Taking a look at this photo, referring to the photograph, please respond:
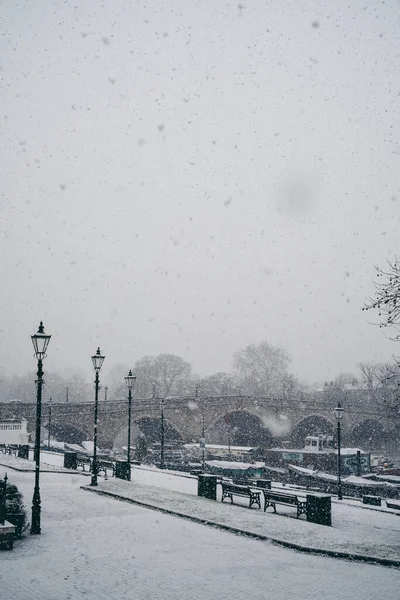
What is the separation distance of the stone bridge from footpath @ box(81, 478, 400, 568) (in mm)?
27191

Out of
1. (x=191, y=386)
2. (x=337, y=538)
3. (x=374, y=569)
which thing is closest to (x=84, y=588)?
(x=374, y=569)

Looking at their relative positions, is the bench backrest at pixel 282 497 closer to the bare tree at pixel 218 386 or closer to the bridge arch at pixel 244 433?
the bridge arch at pixel 244 433

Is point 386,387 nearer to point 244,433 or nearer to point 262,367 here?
point 244,433

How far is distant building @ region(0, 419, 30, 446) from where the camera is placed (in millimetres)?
43934

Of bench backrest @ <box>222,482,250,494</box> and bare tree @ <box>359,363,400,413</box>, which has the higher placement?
bare tree @ <box>359,363,400,413</box>

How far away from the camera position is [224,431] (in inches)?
3388

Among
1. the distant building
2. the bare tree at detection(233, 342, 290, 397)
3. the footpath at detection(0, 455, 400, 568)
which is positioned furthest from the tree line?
the footpath at detection(0, 455, 400, 568)

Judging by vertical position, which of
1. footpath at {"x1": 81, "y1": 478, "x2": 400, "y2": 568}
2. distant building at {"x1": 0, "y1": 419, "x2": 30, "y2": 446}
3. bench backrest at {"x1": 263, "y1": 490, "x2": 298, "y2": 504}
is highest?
bench backrest at {"x1": 263, "y1": 490, "x2": 298, "y2": 504}

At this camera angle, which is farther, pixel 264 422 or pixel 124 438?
pixel 124 438

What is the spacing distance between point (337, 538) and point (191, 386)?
98.4m

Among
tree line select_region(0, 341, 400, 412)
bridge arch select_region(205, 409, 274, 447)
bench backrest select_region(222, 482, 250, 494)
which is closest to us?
bench backrest select_region(222, 482, 250, 494)

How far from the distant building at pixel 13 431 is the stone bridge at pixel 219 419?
482cm

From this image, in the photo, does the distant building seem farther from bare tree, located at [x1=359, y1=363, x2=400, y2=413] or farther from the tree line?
the tree line

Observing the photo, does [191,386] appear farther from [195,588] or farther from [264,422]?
[195,588]
